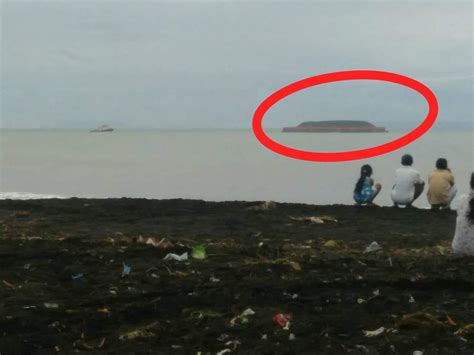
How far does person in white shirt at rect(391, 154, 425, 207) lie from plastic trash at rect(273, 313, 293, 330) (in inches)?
351

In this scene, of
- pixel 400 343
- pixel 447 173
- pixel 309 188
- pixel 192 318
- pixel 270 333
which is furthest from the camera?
pixel 309 188

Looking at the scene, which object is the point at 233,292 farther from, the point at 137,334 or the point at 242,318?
the point at 137,334

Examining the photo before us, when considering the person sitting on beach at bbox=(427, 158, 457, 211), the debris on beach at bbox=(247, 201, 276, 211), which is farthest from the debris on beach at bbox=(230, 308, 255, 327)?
the person sitting on beach at bbox=(427, 158, 457, 211)

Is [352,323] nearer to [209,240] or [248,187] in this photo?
[209,240]

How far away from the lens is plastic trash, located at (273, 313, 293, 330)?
208 inches

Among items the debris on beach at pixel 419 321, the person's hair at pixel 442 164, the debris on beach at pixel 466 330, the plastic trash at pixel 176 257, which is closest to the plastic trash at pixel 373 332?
the debris on beach at pixel 419 321

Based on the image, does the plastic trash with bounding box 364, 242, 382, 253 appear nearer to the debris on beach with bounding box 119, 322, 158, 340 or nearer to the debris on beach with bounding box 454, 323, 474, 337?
the debris on beach with bounding box 454, 323, 474, 337

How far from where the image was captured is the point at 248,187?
28.5 meters

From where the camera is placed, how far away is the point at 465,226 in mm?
7605

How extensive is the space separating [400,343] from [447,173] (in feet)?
30.7

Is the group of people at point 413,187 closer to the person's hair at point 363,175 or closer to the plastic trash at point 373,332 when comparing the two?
the person's hair at point 363,175

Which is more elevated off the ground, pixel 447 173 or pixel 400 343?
pixel 447 173

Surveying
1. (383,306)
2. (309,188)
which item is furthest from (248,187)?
(383,306)

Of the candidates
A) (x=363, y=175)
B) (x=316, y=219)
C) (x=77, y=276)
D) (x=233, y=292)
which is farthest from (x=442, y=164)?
(x=77, y=276)
